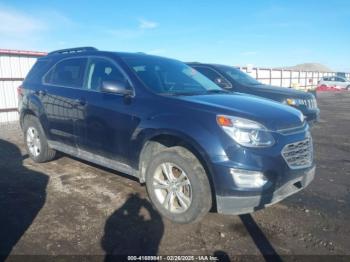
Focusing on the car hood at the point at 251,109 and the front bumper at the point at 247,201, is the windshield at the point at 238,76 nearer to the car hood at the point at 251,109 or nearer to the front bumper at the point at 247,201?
the car hood at the point at 251,109

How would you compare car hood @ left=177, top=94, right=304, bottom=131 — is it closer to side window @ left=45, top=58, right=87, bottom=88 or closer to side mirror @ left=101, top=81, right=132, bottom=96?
side mirror @ left=101, top=81, right=132, bottom=96

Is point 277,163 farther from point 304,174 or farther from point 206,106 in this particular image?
point 206,106

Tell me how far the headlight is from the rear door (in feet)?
7.49

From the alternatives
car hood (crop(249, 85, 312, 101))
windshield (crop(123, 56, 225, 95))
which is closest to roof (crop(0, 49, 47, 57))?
car hood (crop(249, 85, 312, 101))

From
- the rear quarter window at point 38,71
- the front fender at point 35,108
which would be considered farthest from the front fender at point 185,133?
the rear quarter window at point 38,71

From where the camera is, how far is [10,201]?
4.23 m

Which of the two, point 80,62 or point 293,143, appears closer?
point 293,143

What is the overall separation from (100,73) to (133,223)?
224 centimetres

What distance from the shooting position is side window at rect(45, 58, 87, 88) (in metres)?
4.92

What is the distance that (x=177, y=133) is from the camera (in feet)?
11.7

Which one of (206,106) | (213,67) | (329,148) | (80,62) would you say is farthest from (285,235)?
(213,67)

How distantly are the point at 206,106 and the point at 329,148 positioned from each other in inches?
199

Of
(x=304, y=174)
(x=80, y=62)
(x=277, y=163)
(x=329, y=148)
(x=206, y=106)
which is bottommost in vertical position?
(x=329, y=148)

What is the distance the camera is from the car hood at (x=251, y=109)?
11.3 ft
